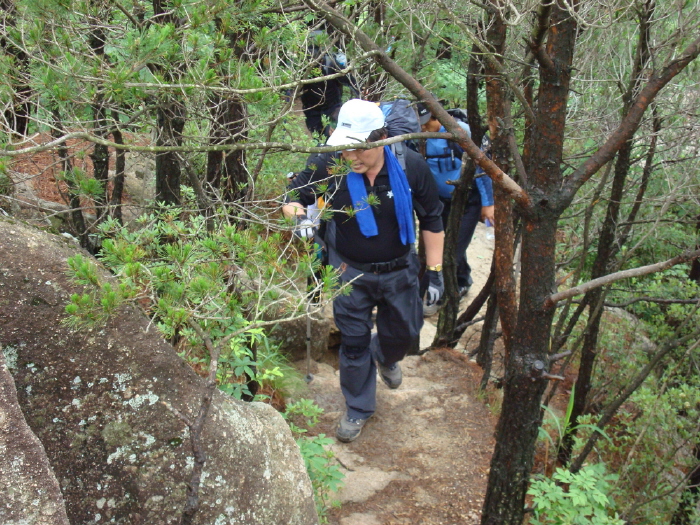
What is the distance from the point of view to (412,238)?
4.39 meters

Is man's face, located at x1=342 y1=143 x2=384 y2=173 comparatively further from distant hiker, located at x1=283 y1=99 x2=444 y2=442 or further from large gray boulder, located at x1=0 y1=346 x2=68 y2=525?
large gray boulder, located at x1=0 y1=346 x2=68 y2=525

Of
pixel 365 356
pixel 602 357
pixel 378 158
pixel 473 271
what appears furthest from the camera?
pixel 473 271

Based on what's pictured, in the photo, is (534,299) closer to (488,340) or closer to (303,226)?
(303,226)

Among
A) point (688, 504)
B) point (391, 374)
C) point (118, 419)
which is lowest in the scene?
point (688, 504)

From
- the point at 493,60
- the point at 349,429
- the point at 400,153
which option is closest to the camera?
the point at 493,60

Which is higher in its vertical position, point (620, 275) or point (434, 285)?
A: point (620, 275)

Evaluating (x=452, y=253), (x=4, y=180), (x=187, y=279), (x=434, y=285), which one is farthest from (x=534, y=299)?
(x=452, y=253)

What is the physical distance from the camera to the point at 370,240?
4367 mm

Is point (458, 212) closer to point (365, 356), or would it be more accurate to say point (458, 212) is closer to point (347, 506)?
point (365, 356)

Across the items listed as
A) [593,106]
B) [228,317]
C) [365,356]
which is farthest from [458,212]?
[228,317]

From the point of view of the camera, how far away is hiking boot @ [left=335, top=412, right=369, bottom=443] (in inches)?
187

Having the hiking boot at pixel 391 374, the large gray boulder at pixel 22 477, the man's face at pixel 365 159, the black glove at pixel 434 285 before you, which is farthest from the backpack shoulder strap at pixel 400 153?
the large gray boulder at pixel 22 477

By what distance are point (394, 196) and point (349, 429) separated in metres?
1.82

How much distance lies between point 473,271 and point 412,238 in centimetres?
525
